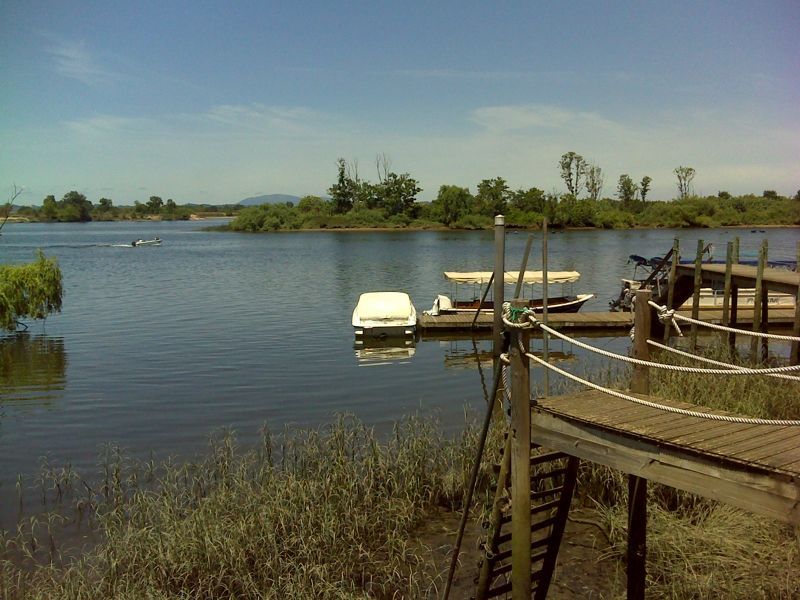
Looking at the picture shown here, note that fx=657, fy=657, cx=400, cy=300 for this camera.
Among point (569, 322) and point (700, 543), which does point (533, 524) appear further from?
point (569, 322)

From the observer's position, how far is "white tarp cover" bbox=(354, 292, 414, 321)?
24.0 metres

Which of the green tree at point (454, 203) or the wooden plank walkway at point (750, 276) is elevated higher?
the green tree at point (454, 203)

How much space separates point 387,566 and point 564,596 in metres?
1.98

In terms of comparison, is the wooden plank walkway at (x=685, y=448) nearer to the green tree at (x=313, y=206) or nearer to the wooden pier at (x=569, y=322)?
the wooden pier at (x=569, y=322)

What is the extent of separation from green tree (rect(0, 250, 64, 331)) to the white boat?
1160 centimetres

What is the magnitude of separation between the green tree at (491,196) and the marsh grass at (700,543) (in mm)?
112458

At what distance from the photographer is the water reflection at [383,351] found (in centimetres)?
2075

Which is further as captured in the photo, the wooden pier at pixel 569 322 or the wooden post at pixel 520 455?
the wooden pier at pixel 569 322

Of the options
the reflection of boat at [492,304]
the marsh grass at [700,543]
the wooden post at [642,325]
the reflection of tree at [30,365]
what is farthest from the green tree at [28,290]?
the wooden post at [642,325]

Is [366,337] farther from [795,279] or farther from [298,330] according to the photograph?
[795,279]

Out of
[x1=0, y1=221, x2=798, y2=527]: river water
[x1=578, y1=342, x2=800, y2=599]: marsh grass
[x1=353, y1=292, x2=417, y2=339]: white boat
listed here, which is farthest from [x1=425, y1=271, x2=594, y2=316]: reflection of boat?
[x1=578, y1=342, x2=800, y2=599]: marsh grass

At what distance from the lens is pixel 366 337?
24.1 metres

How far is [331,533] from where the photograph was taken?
303 inches

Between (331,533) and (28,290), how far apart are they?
2161cm
